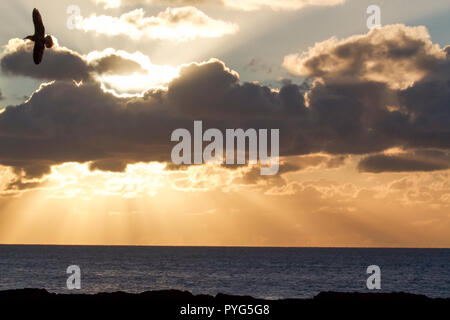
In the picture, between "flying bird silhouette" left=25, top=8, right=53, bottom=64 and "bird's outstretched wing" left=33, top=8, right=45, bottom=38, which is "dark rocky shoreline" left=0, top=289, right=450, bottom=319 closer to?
"flying bird silhouette" left=25, top=8, right=53, bottom=64

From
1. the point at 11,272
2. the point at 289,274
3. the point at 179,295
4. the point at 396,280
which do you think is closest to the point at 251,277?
the point at 289,274

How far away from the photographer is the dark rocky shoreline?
3139cm

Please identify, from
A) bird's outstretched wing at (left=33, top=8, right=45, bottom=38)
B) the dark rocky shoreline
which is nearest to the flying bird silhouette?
bird's outstretched wing at (left=33, top=8, right=45, bottom=38)

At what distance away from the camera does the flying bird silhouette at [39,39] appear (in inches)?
1214

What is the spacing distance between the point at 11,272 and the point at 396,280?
73.9m

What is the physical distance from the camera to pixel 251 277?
11825 cm

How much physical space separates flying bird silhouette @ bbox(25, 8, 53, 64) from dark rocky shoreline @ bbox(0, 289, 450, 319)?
12.0 metres
